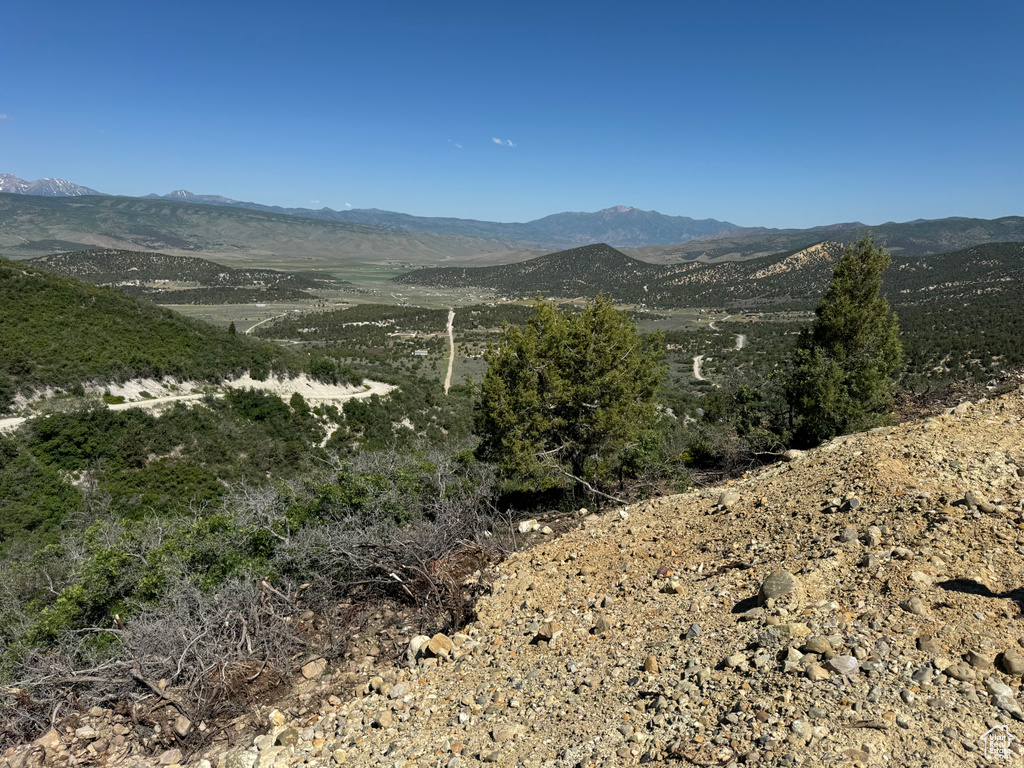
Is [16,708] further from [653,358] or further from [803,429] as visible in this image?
[803,429]

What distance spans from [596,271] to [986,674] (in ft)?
521

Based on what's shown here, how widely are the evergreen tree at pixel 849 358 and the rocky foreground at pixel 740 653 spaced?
575 centimetres

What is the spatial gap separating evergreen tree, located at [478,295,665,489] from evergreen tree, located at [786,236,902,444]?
463cm

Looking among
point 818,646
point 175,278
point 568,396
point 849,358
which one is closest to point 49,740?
point 818,646

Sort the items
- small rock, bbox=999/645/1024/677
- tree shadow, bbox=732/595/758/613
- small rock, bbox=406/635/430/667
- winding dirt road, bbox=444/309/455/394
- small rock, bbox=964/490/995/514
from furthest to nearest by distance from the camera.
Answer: winding dirt road, bbox=444/309/455/394, small rock, bbox=406/635/430/667, small rock, bbox=964/490/995/514, tree shadow, bbox=732/595/758/613, small rock, bbox=999/645/1024/677

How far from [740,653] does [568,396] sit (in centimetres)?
774

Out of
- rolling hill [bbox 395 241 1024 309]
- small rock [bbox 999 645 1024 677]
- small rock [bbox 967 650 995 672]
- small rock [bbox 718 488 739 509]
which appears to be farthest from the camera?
rolling hill [bbox 395 241 1024 309]

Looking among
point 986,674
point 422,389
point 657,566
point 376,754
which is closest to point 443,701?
point 376,754

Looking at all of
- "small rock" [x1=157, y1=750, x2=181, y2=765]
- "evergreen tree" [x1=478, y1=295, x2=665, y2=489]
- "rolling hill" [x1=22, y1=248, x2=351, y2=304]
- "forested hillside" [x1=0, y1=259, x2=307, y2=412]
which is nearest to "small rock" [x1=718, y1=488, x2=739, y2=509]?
"evergreen tree" [x1=478, y1=295, x2=665, y2=489]

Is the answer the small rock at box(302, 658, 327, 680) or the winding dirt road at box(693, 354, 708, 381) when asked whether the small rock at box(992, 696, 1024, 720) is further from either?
the winding dirt road at box(693, 354, 708, 381)

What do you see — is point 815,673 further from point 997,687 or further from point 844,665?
point 997,687

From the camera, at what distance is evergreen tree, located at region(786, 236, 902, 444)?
42.7 feet

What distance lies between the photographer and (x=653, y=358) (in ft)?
42.2

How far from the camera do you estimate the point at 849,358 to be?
1675 cm
